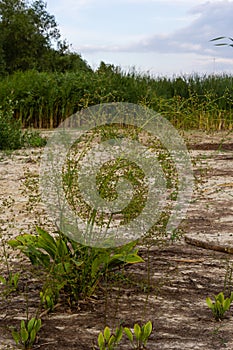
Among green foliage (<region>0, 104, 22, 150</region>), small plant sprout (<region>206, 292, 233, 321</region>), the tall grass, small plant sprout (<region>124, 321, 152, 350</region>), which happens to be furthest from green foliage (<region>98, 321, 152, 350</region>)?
the tall grass

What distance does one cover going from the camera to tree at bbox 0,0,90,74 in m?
26.7

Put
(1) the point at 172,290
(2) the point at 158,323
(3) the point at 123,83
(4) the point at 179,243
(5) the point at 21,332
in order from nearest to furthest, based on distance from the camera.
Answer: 1. (5) the point at 21,332
2. (2) the point at 158,323
3. (1) the point at 172,290
4. (4) the point at 179,243
5. (3) the point at 123,83

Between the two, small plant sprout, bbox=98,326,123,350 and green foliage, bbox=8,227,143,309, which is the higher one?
green foliage, bbox=8,227,143,309

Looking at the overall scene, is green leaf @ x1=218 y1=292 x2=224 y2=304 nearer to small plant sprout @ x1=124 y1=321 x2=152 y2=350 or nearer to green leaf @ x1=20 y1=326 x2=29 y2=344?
small plant sprout @ x1=124 y1=321 x2=152 y2=350

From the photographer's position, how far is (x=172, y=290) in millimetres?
3129

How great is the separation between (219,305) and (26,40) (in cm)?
2598

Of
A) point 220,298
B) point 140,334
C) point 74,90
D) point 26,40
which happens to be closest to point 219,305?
point 220,298

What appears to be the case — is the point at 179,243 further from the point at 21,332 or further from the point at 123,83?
the point at 123,83

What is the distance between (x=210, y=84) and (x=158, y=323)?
35.3ft

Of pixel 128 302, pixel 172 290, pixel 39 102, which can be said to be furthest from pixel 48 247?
pixel 39 102

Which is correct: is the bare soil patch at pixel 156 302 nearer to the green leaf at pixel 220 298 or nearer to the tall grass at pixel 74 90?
the green leaf at pixel 220 298

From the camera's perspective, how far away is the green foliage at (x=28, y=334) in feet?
8.07

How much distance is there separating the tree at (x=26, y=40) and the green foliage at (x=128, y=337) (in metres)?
24.1

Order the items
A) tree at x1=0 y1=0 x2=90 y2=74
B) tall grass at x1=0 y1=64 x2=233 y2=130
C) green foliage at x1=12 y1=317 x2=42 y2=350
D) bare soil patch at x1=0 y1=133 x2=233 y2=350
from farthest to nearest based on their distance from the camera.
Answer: tree at x1=0 y1=0 x2=90 y2=74 < tall grass at x1=0 y1=64 x2=233 y2=130 < bare soil patch at x1=0 y1=133 x2=233 y2=350 < green foliage at x1=12 y1=317 x2=42 y2=350
